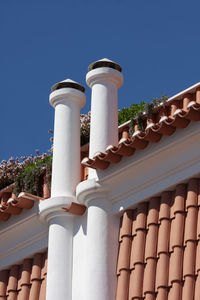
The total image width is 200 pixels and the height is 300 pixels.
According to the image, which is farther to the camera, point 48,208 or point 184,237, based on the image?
point 48,208

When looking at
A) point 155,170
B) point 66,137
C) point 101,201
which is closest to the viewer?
point 155,170

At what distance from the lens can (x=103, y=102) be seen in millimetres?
14133

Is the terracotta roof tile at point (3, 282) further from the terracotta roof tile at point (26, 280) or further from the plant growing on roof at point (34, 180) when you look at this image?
the plant growing on roof at point (34, 180)

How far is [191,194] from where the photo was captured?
1264 centimetres

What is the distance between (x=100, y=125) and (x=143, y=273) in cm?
215

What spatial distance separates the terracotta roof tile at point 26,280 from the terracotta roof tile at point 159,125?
1502mm

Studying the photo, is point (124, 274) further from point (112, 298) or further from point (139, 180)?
point (139, 180)

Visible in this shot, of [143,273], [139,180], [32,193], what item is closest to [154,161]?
[139,180]

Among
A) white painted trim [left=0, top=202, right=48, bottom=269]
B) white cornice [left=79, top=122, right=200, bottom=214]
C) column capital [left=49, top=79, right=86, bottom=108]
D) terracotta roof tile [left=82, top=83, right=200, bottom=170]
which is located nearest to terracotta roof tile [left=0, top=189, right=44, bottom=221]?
white painted trim [left=0, top=202, right=48, bottom=269]

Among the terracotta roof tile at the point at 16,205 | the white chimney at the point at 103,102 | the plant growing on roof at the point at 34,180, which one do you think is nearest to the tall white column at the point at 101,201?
the white chimney at the point at 103,102

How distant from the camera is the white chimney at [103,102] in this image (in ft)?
45.8

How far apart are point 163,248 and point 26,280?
233 cm

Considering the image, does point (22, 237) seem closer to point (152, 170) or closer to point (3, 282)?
point (3, 282)

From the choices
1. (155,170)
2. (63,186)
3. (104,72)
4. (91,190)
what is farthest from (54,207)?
(104,72)
